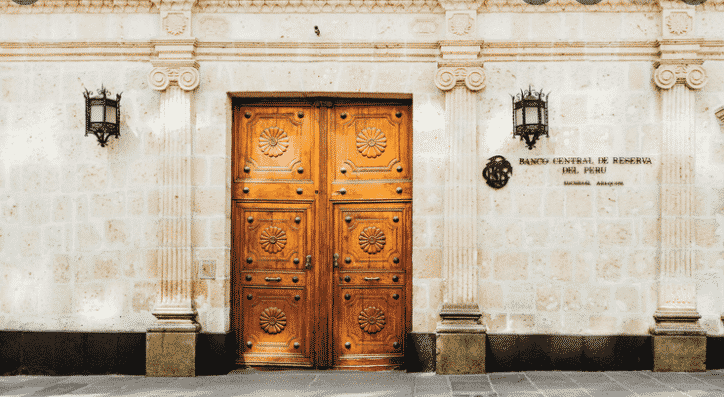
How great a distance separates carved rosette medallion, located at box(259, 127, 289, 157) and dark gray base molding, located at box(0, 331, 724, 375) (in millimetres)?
2011

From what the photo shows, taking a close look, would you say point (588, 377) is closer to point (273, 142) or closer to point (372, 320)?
point (372, 320)

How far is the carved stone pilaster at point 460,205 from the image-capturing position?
571 cm

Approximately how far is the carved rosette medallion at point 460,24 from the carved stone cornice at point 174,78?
8.93 feet

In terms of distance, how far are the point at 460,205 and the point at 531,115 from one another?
1.15m

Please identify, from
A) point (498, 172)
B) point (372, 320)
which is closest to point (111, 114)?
point (372, 320)

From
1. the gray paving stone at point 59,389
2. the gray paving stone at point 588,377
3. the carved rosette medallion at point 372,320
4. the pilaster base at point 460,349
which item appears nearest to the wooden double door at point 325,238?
the carved rosette medallion at point 372,320

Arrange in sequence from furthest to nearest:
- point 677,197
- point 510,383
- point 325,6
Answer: point 325,6 → point 677,197 → point 510,383

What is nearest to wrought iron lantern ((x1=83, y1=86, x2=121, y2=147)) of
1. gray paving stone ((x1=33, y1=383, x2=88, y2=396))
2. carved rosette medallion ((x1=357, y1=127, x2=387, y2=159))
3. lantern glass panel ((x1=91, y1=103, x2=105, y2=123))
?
lantern glass panel ((x1=91, y1=103, x2=105, y2=123))

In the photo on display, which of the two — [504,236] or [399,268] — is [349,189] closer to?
[399,268]

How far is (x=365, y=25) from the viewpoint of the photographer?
5922 mm

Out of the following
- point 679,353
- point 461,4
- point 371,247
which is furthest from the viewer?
point 371,247

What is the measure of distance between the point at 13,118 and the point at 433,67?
4.52 m

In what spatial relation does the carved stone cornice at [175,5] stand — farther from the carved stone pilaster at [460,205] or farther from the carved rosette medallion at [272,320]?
the carved rosette medallion at [272,320]

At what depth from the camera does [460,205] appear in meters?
5.79
